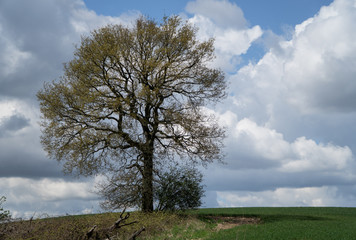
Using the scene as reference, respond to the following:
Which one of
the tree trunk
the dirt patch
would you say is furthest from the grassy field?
the tree trunk

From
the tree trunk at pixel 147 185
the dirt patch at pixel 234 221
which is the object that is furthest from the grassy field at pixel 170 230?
the tree trunk at pixel 147 185

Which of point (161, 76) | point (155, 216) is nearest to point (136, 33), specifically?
point (161, 76)

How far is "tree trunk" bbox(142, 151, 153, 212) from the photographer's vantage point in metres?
25.3

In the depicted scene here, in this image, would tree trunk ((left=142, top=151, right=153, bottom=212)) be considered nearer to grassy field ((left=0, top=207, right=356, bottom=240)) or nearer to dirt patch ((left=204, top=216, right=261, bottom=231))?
grassy field ((left=0, top=207, right=356, bottom=240))

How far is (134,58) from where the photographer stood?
2756 cm

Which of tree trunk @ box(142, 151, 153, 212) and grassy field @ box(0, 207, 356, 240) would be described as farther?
tree trunk @ box(142, 151, 153, 212)

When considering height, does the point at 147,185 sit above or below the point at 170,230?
above

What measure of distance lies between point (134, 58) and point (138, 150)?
6.96 meters

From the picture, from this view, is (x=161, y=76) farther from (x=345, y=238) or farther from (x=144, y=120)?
(x=345, y=238)

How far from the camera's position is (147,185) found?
25359 millimetres

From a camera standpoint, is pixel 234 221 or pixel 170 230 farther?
pixel 234 221

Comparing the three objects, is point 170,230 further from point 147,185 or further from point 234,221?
point 234,221

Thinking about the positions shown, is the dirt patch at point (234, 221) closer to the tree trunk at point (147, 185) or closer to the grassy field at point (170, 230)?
the grassy field at point (170, 230)

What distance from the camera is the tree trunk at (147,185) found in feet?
83.1
